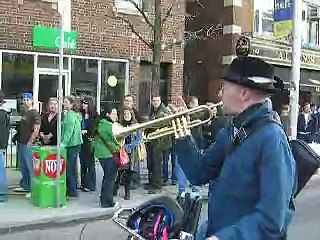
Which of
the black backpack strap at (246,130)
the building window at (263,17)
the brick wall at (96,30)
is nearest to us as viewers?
the black backpack strap at (246,130)

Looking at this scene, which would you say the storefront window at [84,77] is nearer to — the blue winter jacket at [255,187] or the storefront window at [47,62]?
the storefront window at [47,62]

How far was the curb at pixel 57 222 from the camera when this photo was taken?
8.02 metres

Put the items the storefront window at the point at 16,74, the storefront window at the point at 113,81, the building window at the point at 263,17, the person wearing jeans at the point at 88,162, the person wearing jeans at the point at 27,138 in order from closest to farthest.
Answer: the person wearing jeans at the point at 27,138 < the person wearing jeans at the point at 88,162 < the storefront window at the point at 16,74 < the storefront window at the point at 113,81 < the building window at the point at 263,17

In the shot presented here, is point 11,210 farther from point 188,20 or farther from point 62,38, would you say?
point 188,20

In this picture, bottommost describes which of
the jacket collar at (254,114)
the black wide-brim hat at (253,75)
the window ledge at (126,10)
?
the jacket collar at (254,114)

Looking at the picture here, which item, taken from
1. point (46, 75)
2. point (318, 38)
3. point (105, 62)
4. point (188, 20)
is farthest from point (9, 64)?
point (318, 38)

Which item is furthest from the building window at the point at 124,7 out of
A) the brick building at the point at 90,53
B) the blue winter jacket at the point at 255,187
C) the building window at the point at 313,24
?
the blue winter jacket at the point at 255,187

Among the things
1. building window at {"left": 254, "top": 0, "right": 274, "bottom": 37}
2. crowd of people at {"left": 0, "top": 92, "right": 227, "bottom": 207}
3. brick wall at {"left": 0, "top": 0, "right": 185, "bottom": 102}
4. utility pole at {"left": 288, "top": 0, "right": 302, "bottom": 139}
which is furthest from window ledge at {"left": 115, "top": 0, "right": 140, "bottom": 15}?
building window at {"left": 254, "top": 0, "right": 274, "bottom": 37}

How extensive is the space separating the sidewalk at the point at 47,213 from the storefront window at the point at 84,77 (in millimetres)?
6096

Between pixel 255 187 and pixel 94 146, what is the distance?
23.3ft

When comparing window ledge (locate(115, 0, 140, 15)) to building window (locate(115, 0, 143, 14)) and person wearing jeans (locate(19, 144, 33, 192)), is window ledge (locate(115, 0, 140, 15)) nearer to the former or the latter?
building window (locate(115, 0, 143, 14))

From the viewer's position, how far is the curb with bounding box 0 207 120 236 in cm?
802

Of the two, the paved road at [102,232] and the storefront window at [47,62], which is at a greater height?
the storefront window at [47,62]

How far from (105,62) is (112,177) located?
25.2 feet
